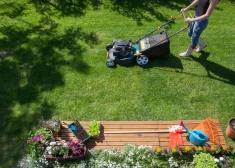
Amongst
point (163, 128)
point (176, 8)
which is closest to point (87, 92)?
point (163, 128)

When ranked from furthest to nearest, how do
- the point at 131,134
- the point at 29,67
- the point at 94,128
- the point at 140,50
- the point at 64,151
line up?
Result: 1. the point at 29,67
2. the point at 140,50
3. the point at 131,134
4. the point at 94,128
5. the point at 64,151

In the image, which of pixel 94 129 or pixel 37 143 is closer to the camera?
pixel 37 143

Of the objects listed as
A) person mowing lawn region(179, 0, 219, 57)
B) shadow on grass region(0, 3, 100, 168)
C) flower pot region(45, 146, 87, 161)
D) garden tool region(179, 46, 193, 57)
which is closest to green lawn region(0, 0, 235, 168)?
shadow on grass region(0, 3, 100, 168)

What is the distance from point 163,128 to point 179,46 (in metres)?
2.69

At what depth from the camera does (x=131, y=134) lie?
16.3 ft

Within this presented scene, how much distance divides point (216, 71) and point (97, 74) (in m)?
2.84

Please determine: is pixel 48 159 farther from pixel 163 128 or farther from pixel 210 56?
pixel 210 56

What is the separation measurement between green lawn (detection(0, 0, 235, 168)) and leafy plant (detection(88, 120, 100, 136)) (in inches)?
15.3

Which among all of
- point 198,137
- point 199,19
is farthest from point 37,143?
point 199,19

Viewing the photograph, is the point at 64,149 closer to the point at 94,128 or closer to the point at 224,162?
the point at 94,128

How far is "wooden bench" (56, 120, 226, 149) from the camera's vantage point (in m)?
4.84

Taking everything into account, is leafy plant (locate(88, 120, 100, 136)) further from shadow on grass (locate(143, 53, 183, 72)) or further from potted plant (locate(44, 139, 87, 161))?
shadow on grass (locate(143, 53, 183, 72))

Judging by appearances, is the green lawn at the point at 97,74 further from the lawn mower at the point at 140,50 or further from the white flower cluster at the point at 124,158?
the white flower cluster at the point at 124,158

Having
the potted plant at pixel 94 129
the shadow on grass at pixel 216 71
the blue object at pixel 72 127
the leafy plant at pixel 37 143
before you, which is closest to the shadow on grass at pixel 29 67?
the leafy plant at pixel 37 143
